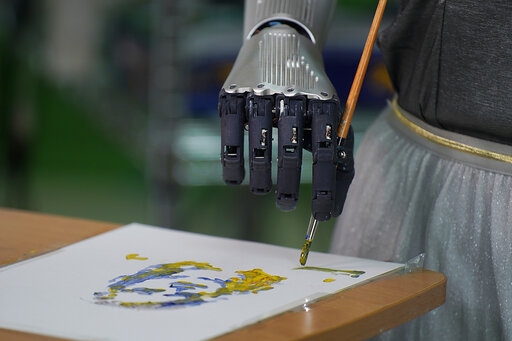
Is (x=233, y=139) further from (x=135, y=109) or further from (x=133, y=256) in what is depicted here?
(x=135, y=109)

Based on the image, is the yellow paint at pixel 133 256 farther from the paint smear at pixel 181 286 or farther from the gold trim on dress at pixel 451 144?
the gold trim on dress at pixel 451 144

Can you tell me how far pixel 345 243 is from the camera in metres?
0.86

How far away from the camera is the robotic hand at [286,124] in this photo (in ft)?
1.98

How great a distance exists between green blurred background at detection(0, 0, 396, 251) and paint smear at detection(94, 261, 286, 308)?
134 centimetres

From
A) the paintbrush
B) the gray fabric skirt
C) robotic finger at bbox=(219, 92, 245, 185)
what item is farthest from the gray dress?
robotic finger at bbox=(219, 92, 245, 185)

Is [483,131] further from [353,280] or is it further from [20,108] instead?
[20,108]

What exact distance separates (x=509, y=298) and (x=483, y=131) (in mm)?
155

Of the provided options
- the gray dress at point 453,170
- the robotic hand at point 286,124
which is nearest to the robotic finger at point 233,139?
the robotic hand at point 286,124

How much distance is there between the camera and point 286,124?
1.98ft

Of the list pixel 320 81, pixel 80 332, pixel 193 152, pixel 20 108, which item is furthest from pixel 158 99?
pixel 80 332

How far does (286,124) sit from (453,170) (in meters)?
0.21

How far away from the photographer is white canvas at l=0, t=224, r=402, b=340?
0.49 meters

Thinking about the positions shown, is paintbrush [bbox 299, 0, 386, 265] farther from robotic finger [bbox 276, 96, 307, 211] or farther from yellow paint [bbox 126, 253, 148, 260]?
yellow paint [bbox 126, 253, 148, 260]

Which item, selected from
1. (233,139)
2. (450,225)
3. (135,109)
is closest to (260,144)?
(233,139)
